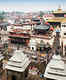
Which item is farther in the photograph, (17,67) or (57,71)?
(17,67)

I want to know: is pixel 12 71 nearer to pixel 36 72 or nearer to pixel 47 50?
pixel 36 72

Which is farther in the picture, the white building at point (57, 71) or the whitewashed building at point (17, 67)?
the whitewashed building at point (17, 67)

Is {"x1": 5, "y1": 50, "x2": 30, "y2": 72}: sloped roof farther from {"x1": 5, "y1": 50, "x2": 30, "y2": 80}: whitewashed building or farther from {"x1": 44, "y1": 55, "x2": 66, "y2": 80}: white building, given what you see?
{"x1": 44, "y1": 55, "x2": 66, "y2": 80}: white building

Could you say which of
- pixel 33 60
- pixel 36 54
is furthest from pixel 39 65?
pixel 36 54

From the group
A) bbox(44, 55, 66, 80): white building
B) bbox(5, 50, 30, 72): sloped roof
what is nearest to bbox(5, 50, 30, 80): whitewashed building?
bbox(5, 50, 30, 72): sloped roof

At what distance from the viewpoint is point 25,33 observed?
22.9 metres

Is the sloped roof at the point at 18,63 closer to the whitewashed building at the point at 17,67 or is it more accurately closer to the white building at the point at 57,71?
the whitewashed building at the point at 17,67

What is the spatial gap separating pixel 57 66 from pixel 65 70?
2.68ft

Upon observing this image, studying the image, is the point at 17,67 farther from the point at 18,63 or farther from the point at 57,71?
the point at 57,71

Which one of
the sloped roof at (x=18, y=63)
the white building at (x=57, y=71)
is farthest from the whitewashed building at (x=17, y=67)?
the white building at (x=57, y=71)

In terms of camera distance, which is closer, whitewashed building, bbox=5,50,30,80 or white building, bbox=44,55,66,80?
white building, bbox=44,55,66,80

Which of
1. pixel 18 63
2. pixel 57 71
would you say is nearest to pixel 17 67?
pixel 18 63

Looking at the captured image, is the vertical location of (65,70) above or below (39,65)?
above

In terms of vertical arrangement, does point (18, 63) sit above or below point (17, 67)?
above
